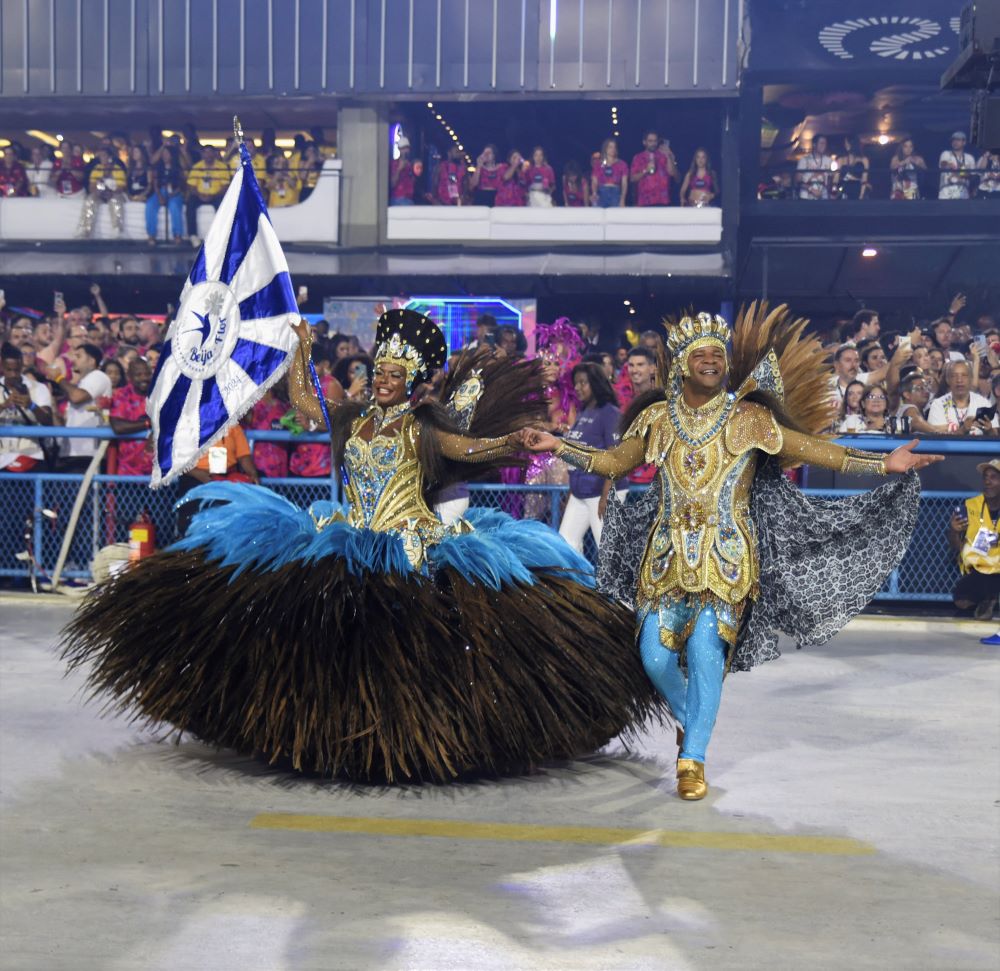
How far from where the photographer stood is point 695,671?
5.98 metres

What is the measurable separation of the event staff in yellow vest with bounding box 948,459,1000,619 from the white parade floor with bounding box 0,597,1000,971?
3.25 m

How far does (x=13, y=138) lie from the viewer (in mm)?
24469

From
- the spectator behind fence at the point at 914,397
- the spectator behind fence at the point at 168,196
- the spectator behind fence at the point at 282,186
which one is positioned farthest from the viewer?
the spectator behind fence at the point at 282,186

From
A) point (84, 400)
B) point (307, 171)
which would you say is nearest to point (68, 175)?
point (307, 171)

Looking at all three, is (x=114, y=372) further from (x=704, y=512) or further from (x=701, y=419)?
(x=704, y=512)

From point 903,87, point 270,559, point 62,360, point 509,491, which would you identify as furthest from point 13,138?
point 270,559

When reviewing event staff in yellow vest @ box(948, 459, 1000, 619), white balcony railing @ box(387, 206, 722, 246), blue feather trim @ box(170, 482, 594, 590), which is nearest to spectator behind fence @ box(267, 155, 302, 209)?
white balcony railing @ box(387, 206, 722, 246)

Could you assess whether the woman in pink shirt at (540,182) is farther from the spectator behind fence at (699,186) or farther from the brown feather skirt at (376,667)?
the brown feather skirt at (376,667)

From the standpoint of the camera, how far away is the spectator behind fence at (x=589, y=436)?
10094 mm

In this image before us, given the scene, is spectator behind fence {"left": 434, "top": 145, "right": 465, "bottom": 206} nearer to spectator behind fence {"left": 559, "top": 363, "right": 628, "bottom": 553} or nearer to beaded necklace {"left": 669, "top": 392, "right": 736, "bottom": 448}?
spectator behind fence {"left": 559, "top": 363, "right": 628, "bottom": 553}

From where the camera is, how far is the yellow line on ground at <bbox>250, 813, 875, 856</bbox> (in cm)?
515

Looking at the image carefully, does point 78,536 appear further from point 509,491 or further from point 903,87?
point 903,87

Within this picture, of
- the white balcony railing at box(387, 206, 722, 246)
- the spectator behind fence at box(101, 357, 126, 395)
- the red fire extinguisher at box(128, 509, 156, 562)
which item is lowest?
the red fire extinguisher at box(128, 509, 156, 562)

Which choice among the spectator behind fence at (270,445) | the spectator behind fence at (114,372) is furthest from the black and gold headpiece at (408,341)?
the spectator behind fence at (114,372)
